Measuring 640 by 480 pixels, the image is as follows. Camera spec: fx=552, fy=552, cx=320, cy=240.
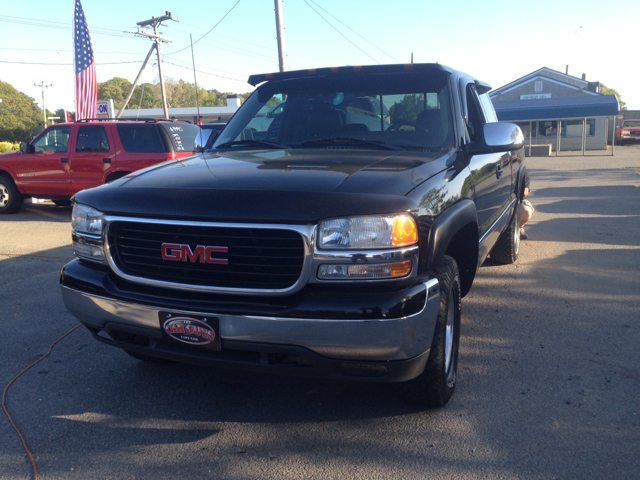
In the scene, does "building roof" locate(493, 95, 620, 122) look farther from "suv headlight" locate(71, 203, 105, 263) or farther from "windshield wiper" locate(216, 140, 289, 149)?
"suv headlight" locate(71, 203, 105, 263)

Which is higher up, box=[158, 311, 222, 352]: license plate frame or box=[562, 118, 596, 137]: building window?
box=[562, 118, 596, 137]: building window

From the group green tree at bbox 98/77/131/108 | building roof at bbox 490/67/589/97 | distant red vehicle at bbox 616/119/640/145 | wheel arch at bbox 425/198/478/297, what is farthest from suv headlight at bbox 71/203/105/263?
green tree at bbox 98/77/131/108

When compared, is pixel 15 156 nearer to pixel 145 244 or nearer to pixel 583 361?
pixel 145 244

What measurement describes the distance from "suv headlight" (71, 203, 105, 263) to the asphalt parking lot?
0.91 meters

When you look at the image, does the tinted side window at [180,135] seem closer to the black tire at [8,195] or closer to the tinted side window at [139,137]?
the tinted side window at [139,137]

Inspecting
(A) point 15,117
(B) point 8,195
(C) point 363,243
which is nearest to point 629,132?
(B) point 8,195

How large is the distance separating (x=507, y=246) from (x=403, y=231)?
411 cm

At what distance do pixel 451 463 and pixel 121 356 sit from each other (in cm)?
238

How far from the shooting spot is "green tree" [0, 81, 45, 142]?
81.8 metres

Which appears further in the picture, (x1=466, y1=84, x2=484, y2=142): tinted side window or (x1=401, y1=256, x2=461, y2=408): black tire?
(x1=466, y1=84, x2=484, y2=142): tinted side window

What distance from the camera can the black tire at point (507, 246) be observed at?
19.9 feet

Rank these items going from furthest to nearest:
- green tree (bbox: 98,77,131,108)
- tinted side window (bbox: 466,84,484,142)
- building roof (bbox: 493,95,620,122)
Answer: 1. green tree (bbox: 98,77,131,108)
2. building roof (bbox: 493,95,620,122)
3. tinted side window (bbox: 466,84,484,142)

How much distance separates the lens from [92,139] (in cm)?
1059

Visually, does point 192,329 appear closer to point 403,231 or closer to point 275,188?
point 275,188
